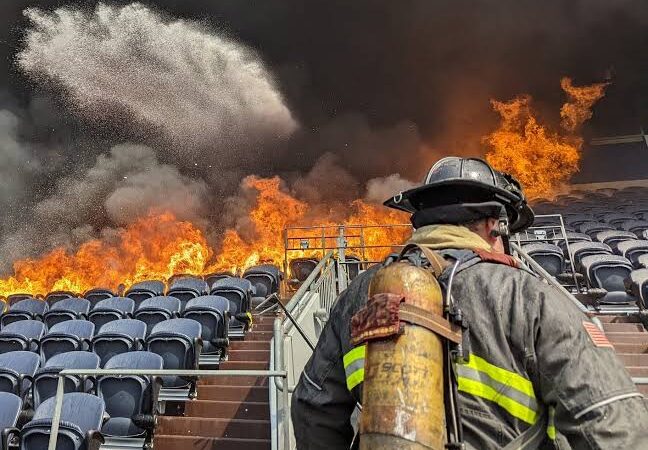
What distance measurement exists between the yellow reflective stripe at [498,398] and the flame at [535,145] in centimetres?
2047

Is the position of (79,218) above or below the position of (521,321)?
above

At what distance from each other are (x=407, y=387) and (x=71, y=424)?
4357mm

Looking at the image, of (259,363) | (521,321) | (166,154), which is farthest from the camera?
(166,154)

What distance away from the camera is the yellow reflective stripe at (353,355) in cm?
131

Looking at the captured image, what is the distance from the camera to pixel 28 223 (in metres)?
17.5

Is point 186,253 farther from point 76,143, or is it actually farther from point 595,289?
point 595,289

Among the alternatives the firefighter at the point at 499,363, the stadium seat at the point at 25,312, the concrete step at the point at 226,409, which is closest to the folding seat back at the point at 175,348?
the concrete step at the point at 226,409

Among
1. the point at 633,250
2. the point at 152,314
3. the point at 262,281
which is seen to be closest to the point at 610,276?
the point at 633,250

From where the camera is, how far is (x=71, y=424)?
4.19 m

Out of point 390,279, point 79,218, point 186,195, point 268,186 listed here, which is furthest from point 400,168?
point 390,279

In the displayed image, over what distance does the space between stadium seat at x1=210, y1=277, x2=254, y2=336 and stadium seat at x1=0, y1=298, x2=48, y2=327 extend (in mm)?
3589

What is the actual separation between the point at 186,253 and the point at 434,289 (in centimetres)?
1721

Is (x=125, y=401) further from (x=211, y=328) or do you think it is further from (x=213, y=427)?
(x=211, y=328)

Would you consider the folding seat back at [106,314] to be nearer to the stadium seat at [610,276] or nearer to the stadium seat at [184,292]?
the stadium seat at [184,292]
